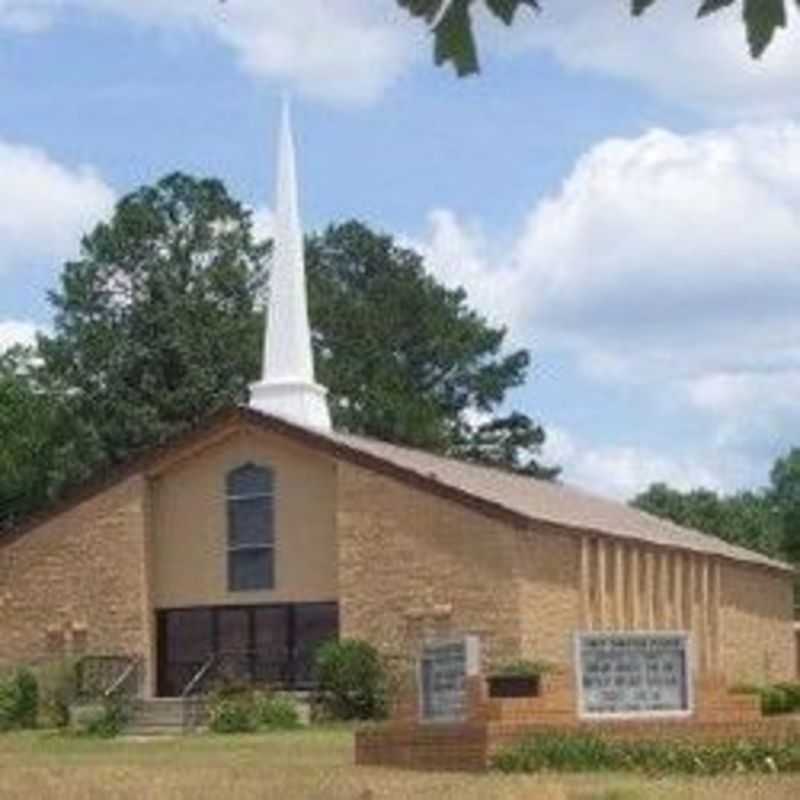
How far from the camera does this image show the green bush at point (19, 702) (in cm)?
4638

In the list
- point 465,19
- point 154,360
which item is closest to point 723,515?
point 154,360

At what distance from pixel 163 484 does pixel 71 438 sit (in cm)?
2476

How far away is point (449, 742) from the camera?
24828mm

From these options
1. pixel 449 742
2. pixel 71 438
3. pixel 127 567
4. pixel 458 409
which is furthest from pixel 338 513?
pixel 458 409

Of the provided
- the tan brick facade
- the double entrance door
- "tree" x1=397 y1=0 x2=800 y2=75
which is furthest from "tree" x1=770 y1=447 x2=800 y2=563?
"tree" x1=397 y1=0 x2=800 y2=75

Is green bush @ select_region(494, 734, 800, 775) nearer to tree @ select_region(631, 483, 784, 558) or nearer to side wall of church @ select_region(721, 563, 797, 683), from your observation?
side wall of church @ select_region(721, 563, 797, 683)

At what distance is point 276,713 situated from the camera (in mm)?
41344

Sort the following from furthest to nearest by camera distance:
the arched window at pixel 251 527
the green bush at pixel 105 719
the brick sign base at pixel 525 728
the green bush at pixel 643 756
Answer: the arched window at pixel 251 527, the green bush at pixel 105 719, the brick sign base at pixel 525 728, the green bush at pixel 643 756

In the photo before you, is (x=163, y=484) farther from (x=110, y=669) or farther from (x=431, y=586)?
(x=431, y=586)

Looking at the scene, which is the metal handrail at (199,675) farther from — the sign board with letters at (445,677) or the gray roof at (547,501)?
the sign board with letters at (445,677)

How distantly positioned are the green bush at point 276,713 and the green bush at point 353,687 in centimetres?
146

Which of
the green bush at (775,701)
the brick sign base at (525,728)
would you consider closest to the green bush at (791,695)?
the green bush at (775,701)

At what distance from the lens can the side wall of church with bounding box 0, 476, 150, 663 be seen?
163ft

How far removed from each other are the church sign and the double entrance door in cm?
2192
